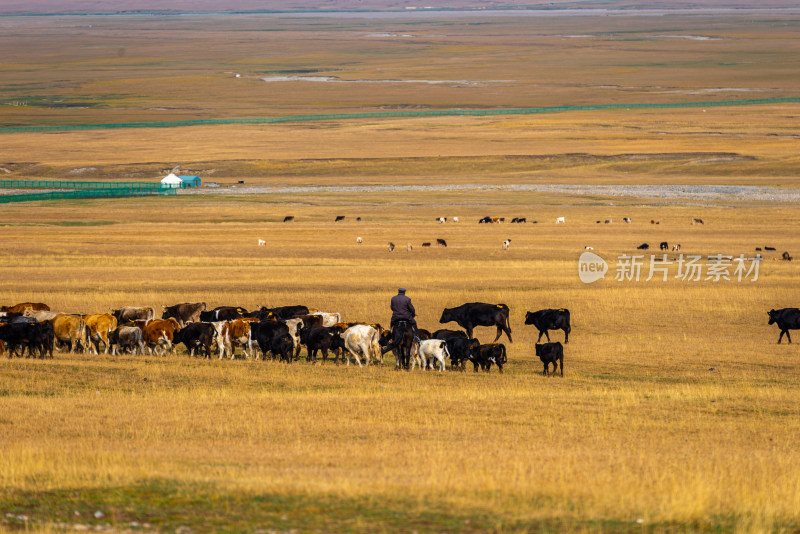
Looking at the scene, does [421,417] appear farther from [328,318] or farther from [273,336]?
[328,318]

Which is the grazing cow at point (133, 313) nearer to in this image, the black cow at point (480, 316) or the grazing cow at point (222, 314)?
the grazing cow at point (222, 314)

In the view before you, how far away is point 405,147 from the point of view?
397ft

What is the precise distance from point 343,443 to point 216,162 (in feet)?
315

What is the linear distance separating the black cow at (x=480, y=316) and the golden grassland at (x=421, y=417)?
3.96ft

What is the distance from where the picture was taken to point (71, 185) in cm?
9350

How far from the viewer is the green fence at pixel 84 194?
81.1m

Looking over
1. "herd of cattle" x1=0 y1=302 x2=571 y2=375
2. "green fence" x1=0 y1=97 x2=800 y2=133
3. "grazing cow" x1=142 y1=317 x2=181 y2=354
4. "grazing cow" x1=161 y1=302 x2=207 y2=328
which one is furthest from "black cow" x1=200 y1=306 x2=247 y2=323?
"green fence" x1=0 y1=97 x2=800 y2=133

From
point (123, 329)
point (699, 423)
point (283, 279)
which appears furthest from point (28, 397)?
point (283, 279)

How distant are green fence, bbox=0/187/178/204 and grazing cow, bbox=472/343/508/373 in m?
62.4

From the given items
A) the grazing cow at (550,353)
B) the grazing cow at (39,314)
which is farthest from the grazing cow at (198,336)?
the grazing cow at (550,353)

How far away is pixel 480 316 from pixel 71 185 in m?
72.2

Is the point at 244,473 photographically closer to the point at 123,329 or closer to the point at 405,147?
the point at 123,329

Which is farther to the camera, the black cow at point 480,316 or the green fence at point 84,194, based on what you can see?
the green fence at point 84,194

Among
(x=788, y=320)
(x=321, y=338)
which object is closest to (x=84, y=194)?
(x=321, y=338)
